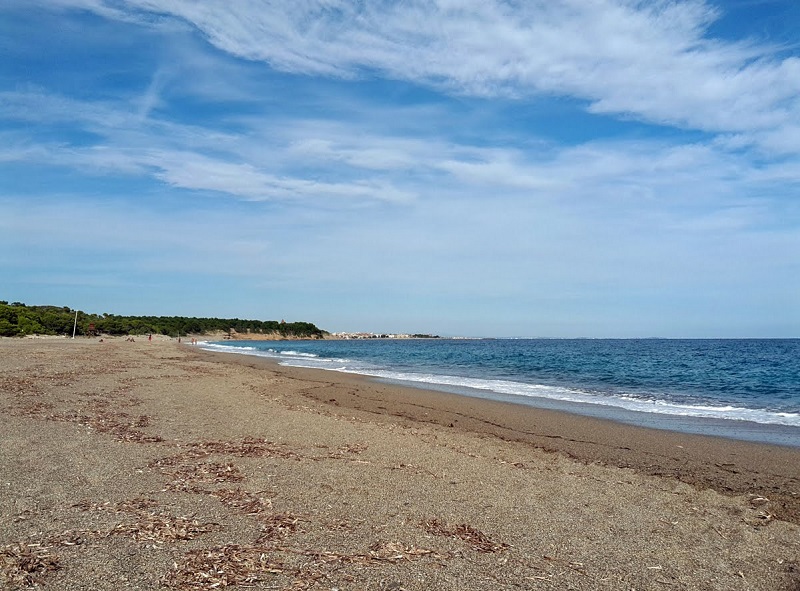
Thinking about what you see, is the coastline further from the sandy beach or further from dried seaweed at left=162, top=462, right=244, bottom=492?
dried seaweed at left=162, top=462, right=244, bottom=492

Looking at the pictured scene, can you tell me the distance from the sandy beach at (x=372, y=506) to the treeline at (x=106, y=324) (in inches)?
2691

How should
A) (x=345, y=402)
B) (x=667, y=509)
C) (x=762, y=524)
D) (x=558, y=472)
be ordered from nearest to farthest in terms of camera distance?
(x=762, y=524) < (x=667, y=509) < (x=558, y=472) < (x=345, y=402)

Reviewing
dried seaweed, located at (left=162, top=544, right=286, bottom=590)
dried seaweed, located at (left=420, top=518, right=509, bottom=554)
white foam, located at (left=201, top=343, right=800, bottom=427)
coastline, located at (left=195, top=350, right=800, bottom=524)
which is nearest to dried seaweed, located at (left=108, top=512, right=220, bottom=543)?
dried seaweed, located at (left=162, top=544, right=286, bottom=590)

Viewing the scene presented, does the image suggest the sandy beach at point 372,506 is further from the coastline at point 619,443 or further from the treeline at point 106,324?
the treeline at point 106,324

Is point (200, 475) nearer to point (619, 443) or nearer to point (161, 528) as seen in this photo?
point (161, 528)

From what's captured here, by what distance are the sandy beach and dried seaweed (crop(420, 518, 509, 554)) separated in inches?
1.1

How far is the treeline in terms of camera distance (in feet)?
227

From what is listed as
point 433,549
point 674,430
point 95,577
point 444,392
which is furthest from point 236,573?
point 444,392

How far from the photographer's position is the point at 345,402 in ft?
61.9

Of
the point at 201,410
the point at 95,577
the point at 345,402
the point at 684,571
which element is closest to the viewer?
the point at 95,577

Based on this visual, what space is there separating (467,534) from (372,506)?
4.37 feet

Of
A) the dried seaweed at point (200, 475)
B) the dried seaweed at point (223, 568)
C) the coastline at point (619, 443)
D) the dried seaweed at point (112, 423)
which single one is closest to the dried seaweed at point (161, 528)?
the dried seaweed at point (223, 568)

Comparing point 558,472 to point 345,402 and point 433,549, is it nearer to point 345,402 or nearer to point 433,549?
point 433,549

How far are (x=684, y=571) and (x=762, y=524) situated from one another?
2.32 m
